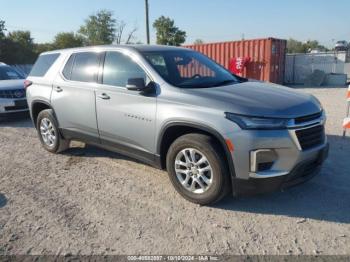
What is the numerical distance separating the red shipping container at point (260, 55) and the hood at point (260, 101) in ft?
44.3

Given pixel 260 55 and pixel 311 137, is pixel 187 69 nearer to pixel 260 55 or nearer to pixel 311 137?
pixel 311 137

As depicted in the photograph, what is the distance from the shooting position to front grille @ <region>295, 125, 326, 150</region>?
353 cm

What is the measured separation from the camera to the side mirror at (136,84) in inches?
161

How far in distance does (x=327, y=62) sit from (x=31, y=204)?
833 inches

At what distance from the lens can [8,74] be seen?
10477 millimetres

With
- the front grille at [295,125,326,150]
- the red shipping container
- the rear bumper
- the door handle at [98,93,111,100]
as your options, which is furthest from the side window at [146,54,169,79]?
the red shipping container

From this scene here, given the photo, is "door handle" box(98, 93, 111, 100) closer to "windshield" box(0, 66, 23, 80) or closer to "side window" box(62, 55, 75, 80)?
"side window" box(62, 55, 75, 80)

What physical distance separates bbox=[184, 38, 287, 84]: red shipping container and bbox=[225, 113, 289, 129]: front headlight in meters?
14.2

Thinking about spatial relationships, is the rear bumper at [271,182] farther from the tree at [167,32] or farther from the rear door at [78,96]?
the tree at [167,32]

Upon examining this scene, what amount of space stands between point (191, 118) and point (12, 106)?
7084mm

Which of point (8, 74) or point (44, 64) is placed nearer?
point (44, 64)

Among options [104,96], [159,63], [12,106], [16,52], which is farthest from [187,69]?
[16,52]

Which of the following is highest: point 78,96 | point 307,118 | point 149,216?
point 78,96

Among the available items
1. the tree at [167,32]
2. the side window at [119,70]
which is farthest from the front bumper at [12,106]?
the tree at [167,32]
